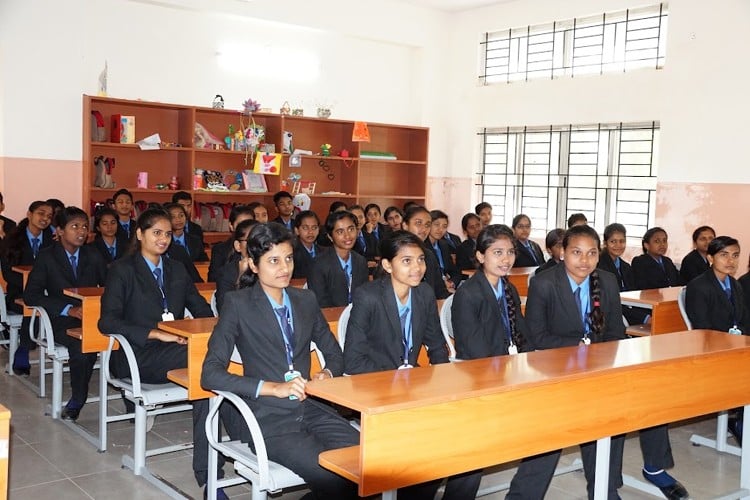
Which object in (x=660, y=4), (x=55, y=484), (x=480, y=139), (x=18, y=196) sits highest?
(x=660, y=4)

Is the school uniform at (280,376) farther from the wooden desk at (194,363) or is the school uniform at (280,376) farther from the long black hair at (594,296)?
the long black hair at (594,296)

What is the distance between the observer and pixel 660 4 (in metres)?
8.75

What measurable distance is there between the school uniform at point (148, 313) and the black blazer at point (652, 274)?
155 inches

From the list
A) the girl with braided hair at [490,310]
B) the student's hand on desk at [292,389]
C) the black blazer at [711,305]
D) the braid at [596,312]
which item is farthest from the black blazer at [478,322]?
the black blazer at [711,305]

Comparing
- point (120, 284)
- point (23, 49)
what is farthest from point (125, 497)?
point (23, 49)

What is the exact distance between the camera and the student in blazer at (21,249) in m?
6.12

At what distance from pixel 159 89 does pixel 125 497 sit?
602 cm

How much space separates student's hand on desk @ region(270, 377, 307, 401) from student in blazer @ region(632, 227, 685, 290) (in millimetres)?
4723

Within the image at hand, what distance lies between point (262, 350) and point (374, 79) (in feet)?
26.6

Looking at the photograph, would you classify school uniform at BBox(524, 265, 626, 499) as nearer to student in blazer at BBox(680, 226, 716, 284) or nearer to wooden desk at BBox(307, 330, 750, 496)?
wooden desk at BBox(307, 330, 750, 496)

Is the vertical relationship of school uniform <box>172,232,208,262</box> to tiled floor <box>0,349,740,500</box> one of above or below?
above

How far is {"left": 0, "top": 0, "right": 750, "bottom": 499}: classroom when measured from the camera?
8070 mm

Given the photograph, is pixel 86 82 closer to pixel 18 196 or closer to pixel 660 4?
pixel 18 196

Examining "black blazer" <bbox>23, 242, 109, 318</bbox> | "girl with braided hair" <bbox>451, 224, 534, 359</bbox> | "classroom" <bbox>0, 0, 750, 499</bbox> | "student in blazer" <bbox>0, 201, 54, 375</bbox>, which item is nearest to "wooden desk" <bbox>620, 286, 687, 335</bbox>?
"girl with braided hair" <bbox>451, 224, 534, 359</bbox>
